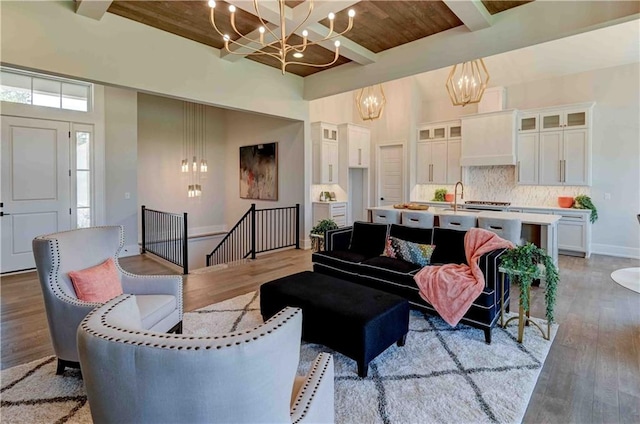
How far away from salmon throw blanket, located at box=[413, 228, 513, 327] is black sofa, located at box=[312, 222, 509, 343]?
3.0 inches

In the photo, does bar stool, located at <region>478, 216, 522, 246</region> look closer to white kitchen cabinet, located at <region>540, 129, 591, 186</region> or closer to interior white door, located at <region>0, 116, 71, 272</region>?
white kitchen cabinet, located at <region>540, 129, 591, 186</region>

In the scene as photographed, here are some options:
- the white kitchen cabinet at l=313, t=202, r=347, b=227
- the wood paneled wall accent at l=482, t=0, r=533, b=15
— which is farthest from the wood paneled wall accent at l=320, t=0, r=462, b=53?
the white kitchen cabinet at l=313, t=202, r=347, b=227

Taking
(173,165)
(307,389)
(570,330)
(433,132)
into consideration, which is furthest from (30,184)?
(433,132)

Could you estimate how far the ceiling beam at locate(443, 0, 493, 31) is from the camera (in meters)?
3.66

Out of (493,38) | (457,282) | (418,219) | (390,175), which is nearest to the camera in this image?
(457,282)

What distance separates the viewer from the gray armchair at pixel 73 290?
2.30 m

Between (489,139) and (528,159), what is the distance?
2.73 ft

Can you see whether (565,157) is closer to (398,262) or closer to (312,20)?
(398,262)

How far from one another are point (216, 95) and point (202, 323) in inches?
141

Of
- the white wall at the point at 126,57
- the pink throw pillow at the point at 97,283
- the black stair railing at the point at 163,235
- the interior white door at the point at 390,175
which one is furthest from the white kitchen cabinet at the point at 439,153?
the pink throw pillow at the point at 97,283

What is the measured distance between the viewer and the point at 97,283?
247 centimetres

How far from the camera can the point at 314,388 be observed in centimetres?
133

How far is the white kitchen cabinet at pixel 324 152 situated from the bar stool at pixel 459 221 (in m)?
3.60

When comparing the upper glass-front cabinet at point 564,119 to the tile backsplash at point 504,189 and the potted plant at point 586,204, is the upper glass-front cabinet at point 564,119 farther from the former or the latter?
the potted plant at point 586,204
